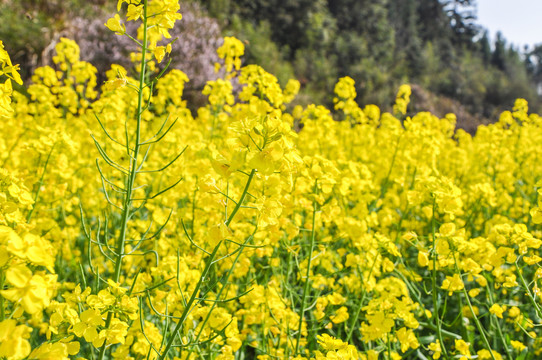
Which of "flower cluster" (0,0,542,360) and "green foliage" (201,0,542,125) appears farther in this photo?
"green foliage" (201,0,542,125)

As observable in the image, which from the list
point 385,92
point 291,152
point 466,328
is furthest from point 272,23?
point 291,152

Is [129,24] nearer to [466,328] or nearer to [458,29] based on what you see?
[466,328]

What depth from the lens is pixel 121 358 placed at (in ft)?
4.52

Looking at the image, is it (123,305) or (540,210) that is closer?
(123,305)

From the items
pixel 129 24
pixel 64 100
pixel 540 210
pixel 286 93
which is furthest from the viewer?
pixel 129 24

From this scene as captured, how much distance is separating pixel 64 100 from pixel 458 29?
36.9m

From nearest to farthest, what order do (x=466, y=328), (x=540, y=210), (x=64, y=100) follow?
(x=540, y=210)
(x=466, y=328)
(x=64, y=100)

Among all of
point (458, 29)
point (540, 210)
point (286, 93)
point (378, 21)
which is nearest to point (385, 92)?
point (378, 21)

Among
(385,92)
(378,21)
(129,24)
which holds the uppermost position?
(378,21)

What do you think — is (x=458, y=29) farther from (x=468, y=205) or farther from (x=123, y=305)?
(x=123, y=305)

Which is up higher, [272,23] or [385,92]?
[272,23]

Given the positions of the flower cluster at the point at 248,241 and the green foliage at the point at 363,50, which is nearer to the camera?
the flower cluster at the point at 248,241

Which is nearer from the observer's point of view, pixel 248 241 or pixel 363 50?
pixel 248 241

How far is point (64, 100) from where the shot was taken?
3.70 m
